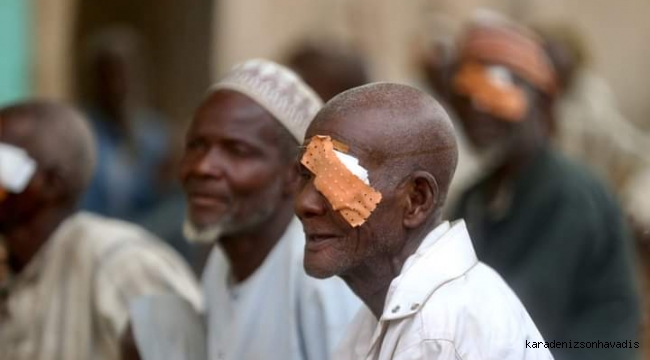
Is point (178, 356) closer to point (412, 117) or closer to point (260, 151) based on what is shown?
point (260, 151)

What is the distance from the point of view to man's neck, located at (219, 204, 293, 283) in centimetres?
521

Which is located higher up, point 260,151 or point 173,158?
point 260,151

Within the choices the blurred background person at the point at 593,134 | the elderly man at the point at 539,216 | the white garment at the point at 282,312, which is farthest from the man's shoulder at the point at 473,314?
the blurred background person at the point at 593,134

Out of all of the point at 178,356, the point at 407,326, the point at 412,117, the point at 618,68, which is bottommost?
the point at 618,68

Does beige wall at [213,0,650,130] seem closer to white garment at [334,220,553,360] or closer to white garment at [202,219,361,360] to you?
white garment at [202,219,361,360]

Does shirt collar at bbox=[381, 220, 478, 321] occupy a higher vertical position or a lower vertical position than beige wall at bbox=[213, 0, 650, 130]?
higher

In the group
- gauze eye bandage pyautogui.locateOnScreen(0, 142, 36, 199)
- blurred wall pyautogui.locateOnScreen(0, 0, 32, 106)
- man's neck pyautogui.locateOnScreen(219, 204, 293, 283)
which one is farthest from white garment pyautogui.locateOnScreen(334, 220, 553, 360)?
blurred wall pyautogui.locateOnScreen(0, 0, 32, 106)

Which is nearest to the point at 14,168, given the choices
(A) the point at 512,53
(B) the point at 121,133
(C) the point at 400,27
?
(A) the point at 512,53

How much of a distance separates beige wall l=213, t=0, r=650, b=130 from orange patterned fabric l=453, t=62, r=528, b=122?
3970mm

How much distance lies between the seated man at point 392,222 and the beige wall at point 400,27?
6.91m

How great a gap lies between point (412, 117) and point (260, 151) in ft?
3.89

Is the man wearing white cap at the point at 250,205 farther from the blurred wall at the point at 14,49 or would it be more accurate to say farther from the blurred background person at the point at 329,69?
the blurred wall at the point at 14,49

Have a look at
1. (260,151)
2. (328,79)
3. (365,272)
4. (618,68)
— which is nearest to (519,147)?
(328,79)

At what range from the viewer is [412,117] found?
161 inches
